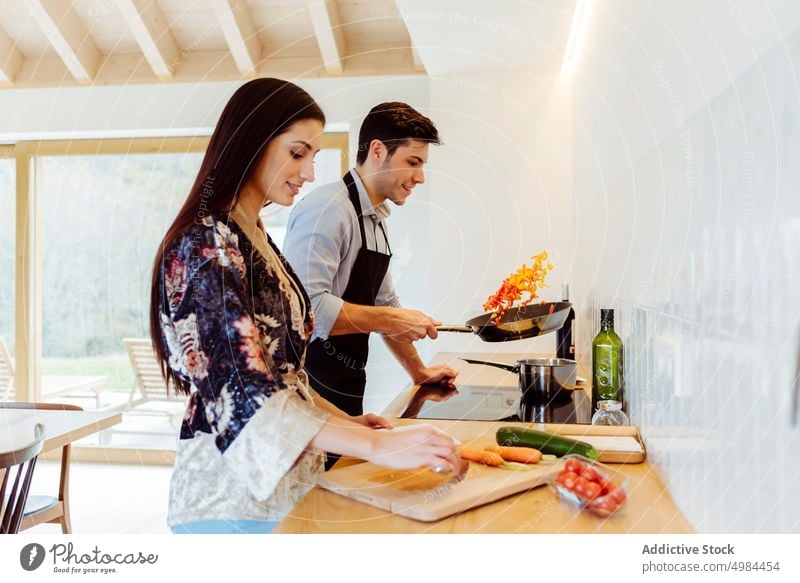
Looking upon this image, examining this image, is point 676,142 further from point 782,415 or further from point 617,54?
point 617,54

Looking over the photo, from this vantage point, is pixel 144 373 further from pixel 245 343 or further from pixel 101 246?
pixel 245 343

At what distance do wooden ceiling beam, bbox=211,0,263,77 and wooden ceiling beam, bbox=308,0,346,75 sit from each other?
0.18m

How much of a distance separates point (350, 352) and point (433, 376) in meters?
0.17

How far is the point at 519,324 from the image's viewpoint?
1.17 m

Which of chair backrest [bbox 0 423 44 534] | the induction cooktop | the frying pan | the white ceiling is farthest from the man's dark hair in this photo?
chair backrest [bbox 0 423 44 534]

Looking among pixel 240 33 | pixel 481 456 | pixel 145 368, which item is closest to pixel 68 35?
pixel 240 33

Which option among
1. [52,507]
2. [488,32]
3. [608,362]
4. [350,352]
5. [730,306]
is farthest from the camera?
[488,32]

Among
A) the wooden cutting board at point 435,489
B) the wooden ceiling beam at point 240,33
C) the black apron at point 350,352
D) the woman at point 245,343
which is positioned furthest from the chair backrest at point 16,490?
the wooden ceiling beam at point 240,33

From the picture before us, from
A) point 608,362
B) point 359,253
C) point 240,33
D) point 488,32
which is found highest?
point 240,33

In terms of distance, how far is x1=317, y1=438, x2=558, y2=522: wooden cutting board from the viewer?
0.58 meters

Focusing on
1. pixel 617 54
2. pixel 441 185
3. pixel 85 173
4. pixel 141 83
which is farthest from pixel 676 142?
pixel 85 173

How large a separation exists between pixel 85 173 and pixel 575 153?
1663 mm

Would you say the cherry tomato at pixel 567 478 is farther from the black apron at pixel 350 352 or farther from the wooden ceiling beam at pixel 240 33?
the wooden ceiling beam at pixel 240 33

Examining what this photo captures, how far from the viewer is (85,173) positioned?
237 cm
